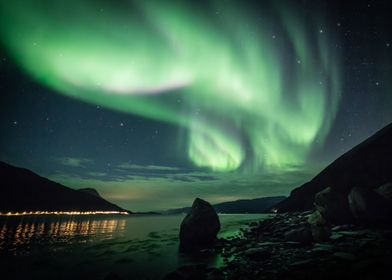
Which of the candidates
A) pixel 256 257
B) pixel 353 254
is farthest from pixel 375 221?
pixel 256 257

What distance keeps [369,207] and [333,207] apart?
334 cm

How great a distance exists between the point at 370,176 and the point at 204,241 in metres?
48.9

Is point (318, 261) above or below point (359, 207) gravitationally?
below

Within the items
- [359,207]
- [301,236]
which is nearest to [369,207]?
[359,207]

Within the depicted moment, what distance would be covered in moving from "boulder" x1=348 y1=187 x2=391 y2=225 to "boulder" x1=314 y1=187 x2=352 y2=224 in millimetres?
1033

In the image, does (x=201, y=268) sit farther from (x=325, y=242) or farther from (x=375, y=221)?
(x=375, y=221)

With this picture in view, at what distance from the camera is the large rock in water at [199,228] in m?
22.2

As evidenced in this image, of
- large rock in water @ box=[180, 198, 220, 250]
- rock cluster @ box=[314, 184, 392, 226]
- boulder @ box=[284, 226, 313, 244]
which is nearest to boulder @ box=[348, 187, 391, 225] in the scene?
rock cluster @ box=[314, 184, 392, 226]

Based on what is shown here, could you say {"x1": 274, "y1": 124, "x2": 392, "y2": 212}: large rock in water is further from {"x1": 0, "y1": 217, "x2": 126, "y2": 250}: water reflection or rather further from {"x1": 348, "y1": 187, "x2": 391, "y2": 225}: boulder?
{"x1": 0, "y1": 217, "x2": 126, "y2": 250}: water reflection

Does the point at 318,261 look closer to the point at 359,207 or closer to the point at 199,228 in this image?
the point at 359,207

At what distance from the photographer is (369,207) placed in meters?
18.6

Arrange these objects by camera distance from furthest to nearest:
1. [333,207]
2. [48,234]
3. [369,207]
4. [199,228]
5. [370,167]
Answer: [370,167], [48,234], [199,228], [333,207], [369,207]

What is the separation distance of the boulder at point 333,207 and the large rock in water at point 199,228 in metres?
10.1

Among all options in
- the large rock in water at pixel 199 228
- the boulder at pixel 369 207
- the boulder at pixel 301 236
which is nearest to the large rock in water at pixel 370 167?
the boulder at pixel 369 207
